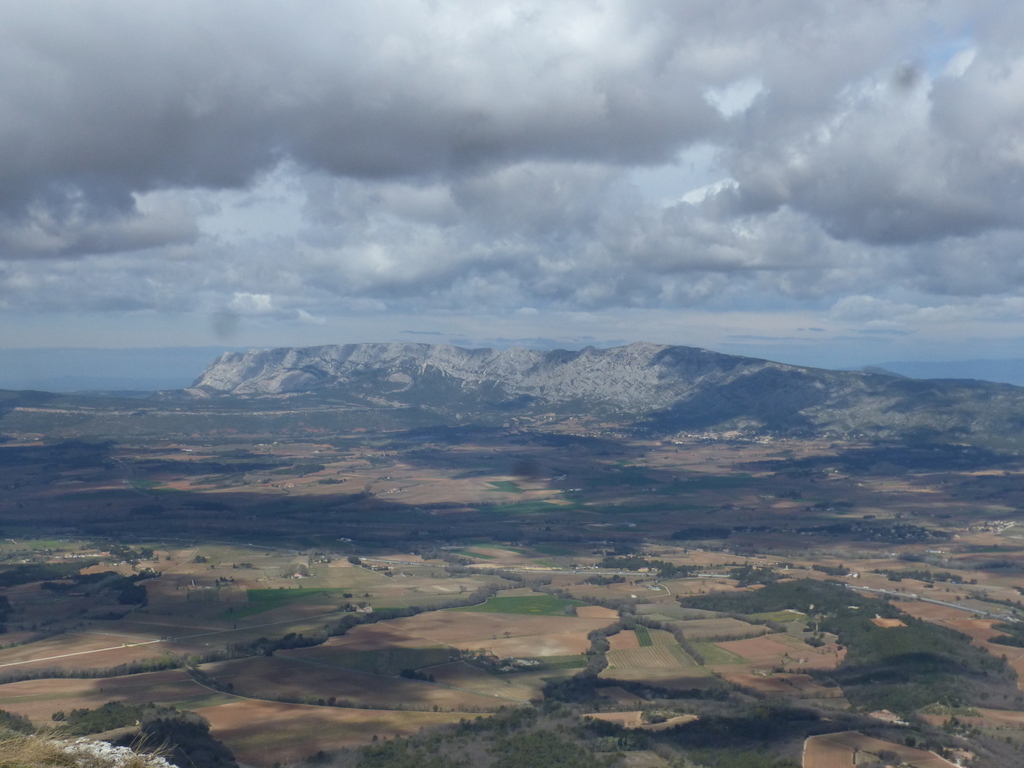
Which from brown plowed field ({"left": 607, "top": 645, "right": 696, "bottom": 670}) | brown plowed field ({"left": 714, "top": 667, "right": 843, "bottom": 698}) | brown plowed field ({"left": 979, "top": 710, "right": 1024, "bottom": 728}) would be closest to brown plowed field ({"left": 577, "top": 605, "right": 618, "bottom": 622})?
brown plowed field ({"left": 607, "top": 645, "right": 696, "bottom": 670})

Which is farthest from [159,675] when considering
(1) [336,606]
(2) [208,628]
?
(1) [336,606]

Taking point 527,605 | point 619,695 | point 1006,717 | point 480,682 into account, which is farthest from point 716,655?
point 527,605

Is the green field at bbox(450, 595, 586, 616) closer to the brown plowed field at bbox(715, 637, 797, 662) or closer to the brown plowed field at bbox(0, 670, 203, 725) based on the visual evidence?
the brown plowed field at bbox(715, 637, 797, 662)

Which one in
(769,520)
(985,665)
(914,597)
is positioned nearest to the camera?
(985,665)

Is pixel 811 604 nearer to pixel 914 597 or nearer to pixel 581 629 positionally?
pixel 914 597

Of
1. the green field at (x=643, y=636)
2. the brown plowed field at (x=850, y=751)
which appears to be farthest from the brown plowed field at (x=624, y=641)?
the brown plowed field at (x=850, y=751)

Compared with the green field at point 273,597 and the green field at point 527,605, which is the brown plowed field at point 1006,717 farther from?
the green field at point 273,597
